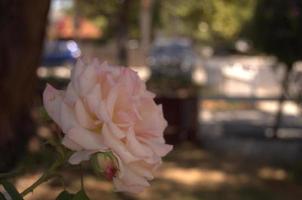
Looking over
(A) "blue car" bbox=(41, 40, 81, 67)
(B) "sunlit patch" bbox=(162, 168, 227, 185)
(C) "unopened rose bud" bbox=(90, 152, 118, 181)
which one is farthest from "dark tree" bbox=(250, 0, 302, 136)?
(A) "blue car" bbox=(41, 40, 81, 67)

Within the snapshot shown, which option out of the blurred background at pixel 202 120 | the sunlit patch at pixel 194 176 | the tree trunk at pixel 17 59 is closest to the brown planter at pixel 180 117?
the blurred background at pixel 202 120

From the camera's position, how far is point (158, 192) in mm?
6176

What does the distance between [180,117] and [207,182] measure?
245 centimetres

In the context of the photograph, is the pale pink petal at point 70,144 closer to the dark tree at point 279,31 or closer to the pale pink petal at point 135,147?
the pale pink petal at point 135,147

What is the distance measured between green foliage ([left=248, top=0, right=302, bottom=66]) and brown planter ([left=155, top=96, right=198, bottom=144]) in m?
1.43

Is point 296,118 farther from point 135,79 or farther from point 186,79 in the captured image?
point 135,79

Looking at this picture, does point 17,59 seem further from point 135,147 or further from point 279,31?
point 135,147

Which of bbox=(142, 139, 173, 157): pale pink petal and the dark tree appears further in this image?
the dark tree

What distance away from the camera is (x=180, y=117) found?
912 centimetres

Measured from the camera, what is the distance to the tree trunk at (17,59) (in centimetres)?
478

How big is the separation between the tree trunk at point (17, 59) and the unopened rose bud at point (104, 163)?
381 centimetres

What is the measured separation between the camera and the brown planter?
900cm

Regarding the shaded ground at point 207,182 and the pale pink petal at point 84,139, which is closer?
the pale pink petal at point 84,139

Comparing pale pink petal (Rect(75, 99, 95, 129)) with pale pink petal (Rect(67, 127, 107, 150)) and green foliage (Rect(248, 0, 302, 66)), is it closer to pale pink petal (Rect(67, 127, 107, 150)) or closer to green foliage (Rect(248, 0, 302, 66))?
pale pink petal (Rect(67, 127, 107, 150))
